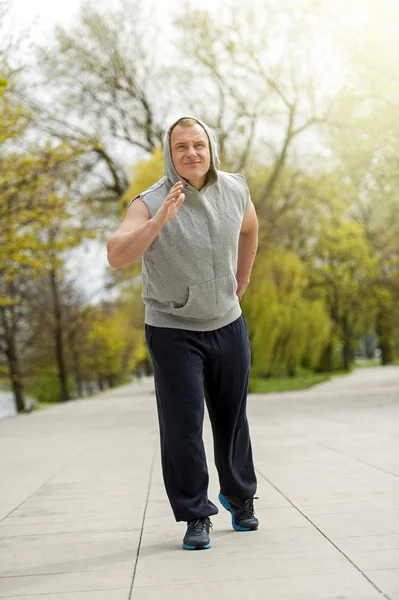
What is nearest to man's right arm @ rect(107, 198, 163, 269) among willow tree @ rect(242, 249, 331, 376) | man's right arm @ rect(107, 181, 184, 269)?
man's right arm @ rect(107, 181, 184, 269)

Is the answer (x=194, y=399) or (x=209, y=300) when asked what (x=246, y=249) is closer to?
(x=209, y=300)

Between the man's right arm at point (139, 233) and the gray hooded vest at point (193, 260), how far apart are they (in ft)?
0.58

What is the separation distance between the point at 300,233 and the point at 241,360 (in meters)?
27.8

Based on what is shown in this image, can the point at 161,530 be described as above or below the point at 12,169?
below

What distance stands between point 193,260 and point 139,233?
378 millimetres

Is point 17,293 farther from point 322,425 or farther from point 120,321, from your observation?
point 322,425

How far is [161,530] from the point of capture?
183 inches

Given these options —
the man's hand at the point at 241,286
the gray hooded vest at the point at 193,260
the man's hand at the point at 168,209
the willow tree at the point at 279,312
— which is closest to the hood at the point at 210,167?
the gray hooded vest at the point at 193,260

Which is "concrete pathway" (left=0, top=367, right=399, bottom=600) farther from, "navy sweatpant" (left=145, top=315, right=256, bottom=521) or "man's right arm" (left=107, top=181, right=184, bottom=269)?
"man's right arm" (left=107, top=181, right=184, bottom=269)

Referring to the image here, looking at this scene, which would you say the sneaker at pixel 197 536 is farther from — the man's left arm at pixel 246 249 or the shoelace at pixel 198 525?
the man's left arm at pixel 246 249

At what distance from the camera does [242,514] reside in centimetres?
448

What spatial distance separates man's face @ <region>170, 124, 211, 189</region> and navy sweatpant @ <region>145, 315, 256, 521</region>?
0.76 metres

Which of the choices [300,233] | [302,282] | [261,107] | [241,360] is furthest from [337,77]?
[241,360]

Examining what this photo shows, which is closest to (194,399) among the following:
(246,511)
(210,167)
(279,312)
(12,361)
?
(246,511)
